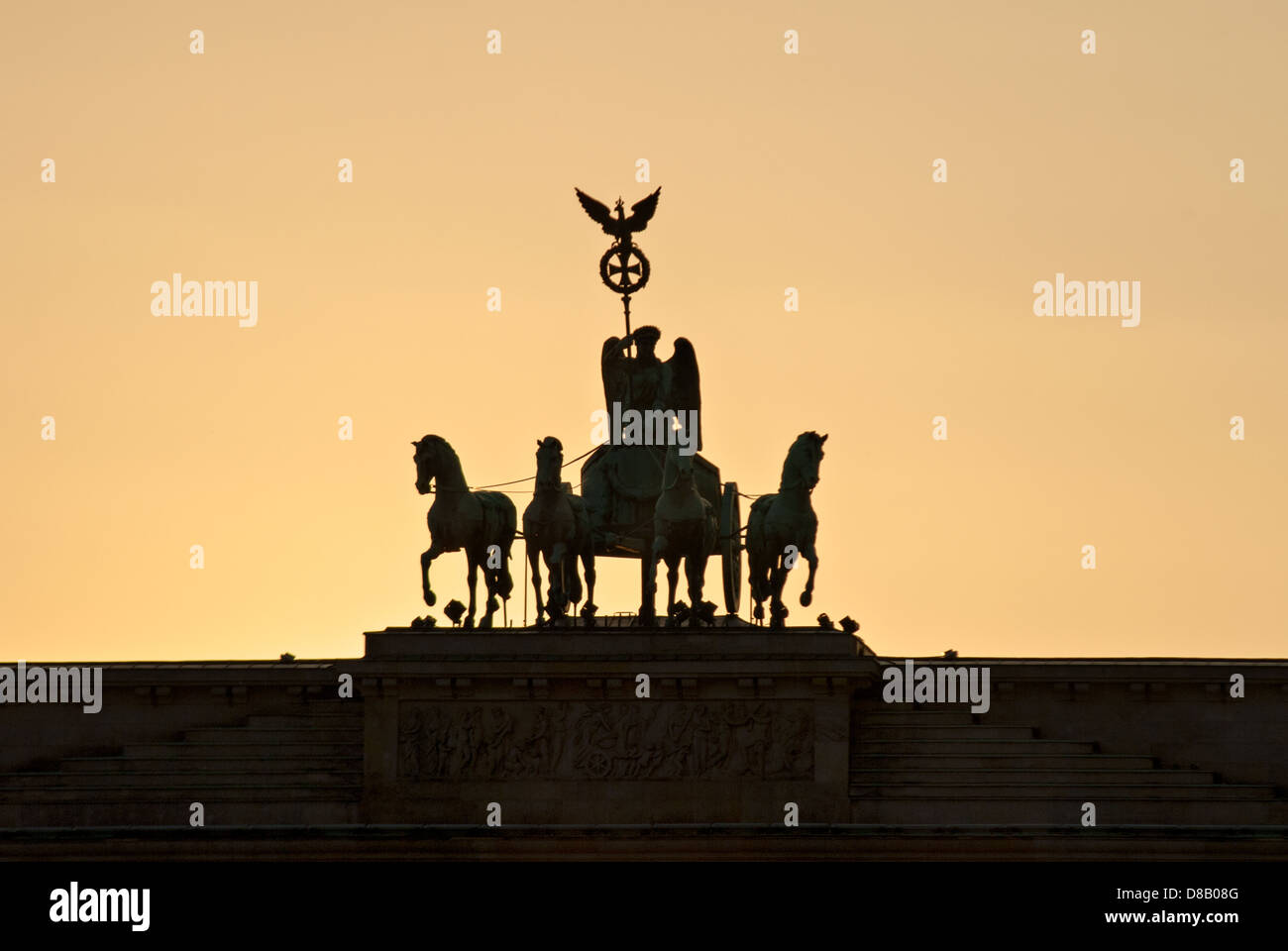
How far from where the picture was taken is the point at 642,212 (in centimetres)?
5494

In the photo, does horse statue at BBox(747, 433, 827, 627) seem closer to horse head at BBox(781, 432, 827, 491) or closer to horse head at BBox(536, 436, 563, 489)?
horse head at BBox(781, 432, 827, 491)

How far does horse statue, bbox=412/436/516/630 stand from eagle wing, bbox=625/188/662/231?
4664 mm

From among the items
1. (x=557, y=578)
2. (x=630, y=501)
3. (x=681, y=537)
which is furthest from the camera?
(x=630, y=501)

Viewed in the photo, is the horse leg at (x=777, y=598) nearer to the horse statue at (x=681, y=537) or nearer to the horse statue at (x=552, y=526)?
the horse statue at (x=681, y=537)

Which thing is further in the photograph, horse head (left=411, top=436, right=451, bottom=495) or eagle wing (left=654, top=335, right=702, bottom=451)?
eagle wing (left=654, top=335, right=702, bottom=451)

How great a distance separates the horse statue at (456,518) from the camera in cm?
5162

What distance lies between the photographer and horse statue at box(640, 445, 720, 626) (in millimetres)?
51188

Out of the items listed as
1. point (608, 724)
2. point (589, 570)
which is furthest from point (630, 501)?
point (608, 724)

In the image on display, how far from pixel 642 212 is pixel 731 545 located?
14.3 ft

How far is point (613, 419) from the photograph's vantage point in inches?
2153

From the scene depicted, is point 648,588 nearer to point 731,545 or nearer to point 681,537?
point 681,537

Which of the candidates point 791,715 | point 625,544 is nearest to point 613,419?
point 625,544

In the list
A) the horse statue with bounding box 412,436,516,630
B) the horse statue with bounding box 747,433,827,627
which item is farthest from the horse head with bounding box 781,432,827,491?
the horse statue with bounding box 412,436,516,630
